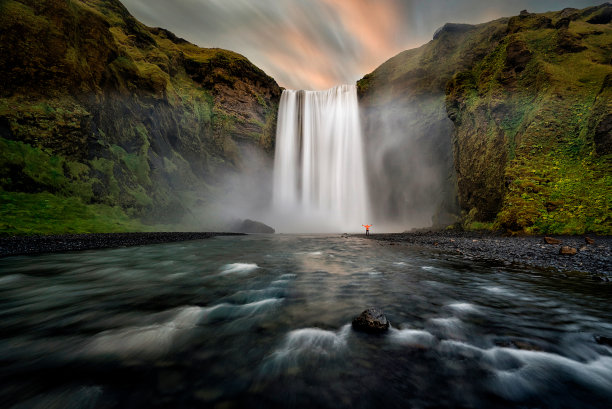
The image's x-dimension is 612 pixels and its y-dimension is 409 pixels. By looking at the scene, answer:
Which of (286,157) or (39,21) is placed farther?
(286,157)

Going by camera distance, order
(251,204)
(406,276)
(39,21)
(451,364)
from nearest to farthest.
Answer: (451,364) → (406,276) → (39,21) → (251,204)

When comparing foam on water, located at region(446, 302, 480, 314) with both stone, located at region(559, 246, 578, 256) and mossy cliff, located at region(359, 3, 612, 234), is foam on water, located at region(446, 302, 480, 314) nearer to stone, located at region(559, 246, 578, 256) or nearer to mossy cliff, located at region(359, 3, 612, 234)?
stone, located at region(559, 246, 578, 256)

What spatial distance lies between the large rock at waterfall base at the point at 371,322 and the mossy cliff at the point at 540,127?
50.6 ft

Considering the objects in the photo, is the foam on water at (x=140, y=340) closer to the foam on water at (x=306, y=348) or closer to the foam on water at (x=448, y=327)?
the foam on water at (x=306, y=348)

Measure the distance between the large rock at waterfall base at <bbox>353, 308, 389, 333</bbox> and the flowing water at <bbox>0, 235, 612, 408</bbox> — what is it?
0.41ft

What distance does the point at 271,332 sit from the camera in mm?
2996

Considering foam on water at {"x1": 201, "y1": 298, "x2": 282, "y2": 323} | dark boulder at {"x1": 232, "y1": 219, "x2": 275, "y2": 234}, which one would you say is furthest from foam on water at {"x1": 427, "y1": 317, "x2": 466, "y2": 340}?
dark boulder at {"x1": 232, "y1": 219, "x2": 275, "y2": 234}

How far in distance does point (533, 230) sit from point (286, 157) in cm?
3905

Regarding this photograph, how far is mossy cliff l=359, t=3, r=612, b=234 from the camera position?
12930 millimetres

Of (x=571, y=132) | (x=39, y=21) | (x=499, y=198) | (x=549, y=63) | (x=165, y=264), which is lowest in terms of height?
(x=165, y=264)

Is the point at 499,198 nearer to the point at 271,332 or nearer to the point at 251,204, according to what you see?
the point at 271,332

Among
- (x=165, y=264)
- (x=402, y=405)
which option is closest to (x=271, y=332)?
(x=402, y=405)

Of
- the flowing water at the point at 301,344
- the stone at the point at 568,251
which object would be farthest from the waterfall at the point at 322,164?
the flowing water at the point at 301,344

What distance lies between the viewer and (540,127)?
52.6 feet
